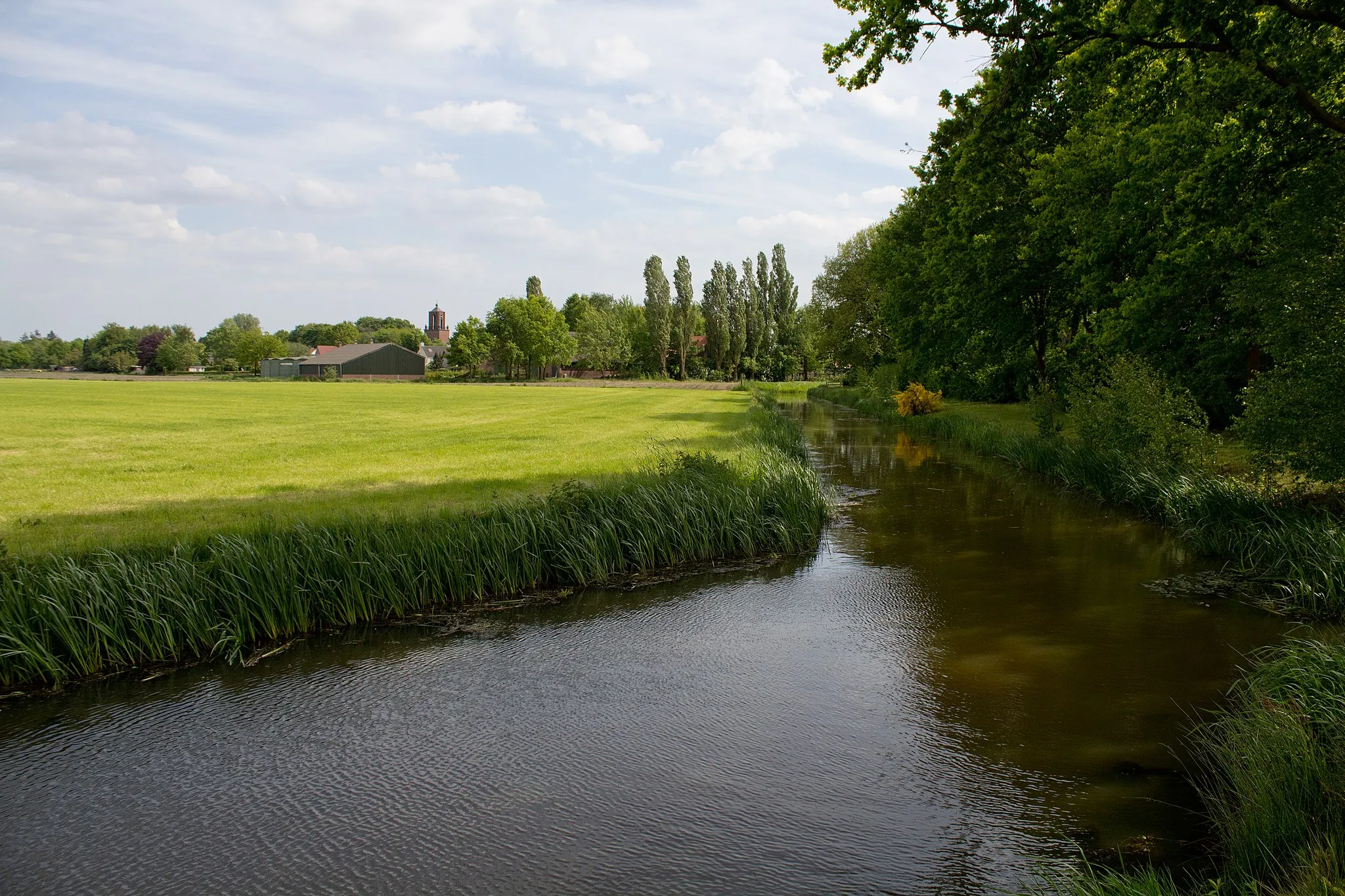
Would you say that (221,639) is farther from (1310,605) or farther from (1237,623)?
(1310,605)

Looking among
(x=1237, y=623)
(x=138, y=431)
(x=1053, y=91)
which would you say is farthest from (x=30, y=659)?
(x=1053, y=91)

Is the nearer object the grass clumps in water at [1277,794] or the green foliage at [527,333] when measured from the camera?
the grass clumps in water at [1277,794]

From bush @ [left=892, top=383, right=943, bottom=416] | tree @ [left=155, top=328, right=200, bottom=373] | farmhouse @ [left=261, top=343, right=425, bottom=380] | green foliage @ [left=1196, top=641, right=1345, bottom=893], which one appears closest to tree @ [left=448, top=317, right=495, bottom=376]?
farmhouse @ [left=261, top=343, right=425, bottom=380]

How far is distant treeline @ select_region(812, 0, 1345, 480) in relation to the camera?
10.6 meters

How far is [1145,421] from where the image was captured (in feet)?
47.8

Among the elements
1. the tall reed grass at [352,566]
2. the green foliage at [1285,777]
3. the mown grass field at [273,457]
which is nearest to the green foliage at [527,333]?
the mown grass field at [273,457]

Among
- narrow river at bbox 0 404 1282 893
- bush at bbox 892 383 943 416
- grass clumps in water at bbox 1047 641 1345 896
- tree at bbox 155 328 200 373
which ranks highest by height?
tree at bbox 155 328 200 373

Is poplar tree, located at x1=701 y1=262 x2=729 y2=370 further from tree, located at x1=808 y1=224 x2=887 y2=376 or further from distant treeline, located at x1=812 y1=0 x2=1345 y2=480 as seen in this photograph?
distant treeline, located at x1=812 y1=0 x2=1345 y2=480

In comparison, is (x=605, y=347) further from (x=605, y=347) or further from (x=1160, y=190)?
(x=1160, y=190)

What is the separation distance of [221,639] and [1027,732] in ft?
24.1

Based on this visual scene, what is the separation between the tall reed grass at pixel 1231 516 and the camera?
8.82 meters

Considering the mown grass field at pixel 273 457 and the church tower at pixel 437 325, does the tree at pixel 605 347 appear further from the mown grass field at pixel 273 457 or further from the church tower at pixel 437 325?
the church tower at pixel 437 325

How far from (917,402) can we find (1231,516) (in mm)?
23372

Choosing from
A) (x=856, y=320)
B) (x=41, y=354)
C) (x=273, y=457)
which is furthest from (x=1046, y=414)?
(x=41, y=354)
